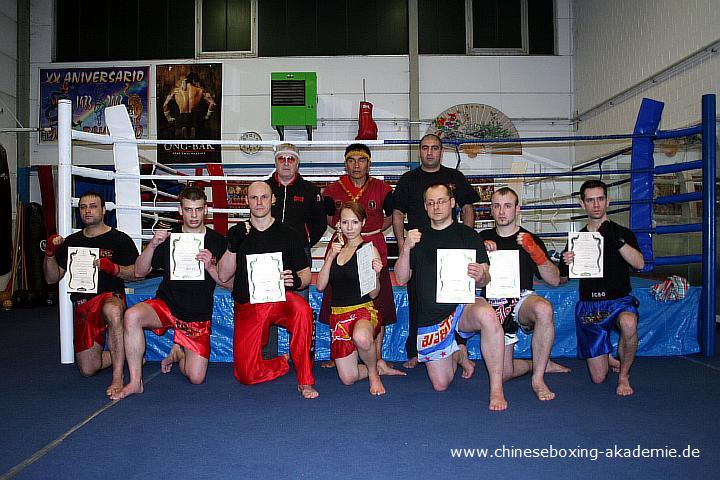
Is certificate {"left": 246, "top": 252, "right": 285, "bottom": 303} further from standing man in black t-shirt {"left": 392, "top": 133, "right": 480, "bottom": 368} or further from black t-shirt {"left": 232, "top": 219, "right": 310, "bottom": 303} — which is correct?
standing man in black t-shirt {"left": 392, "top": 133, "right": 480, "bottom": 368}

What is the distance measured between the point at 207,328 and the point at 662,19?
623cm

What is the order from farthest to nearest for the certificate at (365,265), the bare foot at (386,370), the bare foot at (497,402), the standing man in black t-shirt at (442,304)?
the bare foot at (386,370)
the certificate at (365,265)
the standing man in black t-shirt at (442,304)
the bare foot at (497,402)

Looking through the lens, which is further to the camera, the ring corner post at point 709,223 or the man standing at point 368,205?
the ring corner post at point 709,223

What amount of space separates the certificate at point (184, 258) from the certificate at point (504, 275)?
160 cm

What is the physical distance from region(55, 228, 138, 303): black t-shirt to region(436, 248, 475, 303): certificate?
6.08ft

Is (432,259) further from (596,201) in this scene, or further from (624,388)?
(624,388)

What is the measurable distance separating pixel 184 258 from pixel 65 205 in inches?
43.9

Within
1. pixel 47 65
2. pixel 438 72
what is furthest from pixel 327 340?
pixel 47 65

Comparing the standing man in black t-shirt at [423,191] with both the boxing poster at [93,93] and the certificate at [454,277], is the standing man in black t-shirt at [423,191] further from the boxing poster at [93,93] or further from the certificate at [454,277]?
the boxing poster at [93,93]

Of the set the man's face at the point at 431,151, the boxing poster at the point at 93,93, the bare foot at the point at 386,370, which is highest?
the boxing poster at the point at 93,93

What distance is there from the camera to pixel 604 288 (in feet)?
10.9

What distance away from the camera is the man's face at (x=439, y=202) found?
3016 mm

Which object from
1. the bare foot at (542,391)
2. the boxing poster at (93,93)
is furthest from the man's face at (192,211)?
the boxing poster at (93,93)

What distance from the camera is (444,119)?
9.13 m
